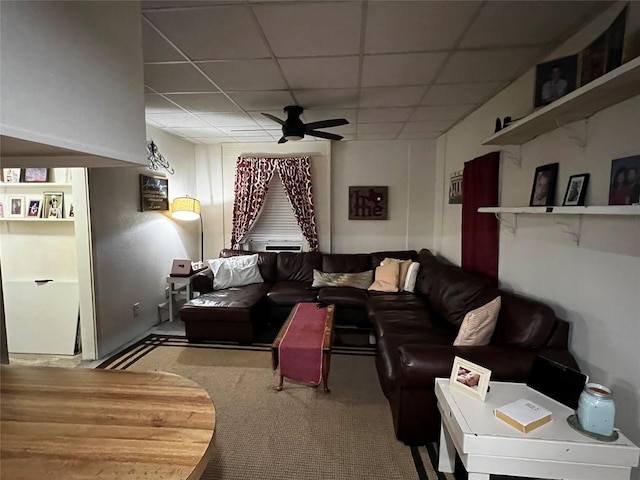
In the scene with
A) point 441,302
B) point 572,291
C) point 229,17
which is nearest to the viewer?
point 229,17

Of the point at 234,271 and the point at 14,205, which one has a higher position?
the point at 14,205

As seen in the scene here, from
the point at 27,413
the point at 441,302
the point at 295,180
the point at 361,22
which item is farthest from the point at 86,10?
the point at 295,180

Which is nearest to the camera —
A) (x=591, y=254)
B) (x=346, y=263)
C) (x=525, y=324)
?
(x=591, y=254)

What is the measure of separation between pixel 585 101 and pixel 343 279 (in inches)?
123

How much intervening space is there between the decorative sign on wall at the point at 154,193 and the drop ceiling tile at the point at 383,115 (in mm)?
2616

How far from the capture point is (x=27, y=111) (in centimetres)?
80

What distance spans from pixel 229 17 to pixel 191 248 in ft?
12.6

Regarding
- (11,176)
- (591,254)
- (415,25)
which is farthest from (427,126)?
(11,176)

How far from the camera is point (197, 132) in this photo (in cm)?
433

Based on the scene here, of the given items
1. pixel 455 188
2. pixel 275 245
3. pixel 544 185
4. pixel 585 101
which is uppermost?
pixel 585 101

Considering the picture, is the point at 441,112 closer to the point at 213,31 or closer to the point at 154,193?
the point at 213,31

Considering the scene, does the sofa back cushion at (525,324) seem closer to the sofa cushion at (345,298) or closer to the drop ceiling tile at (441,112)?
the sofa cushion at (345,298)

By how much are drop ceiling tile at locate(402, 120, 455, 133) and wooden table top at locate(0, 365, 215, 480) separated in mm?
3762

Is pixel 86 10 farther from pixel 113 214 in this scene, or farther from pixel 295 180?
pixel 295 180
